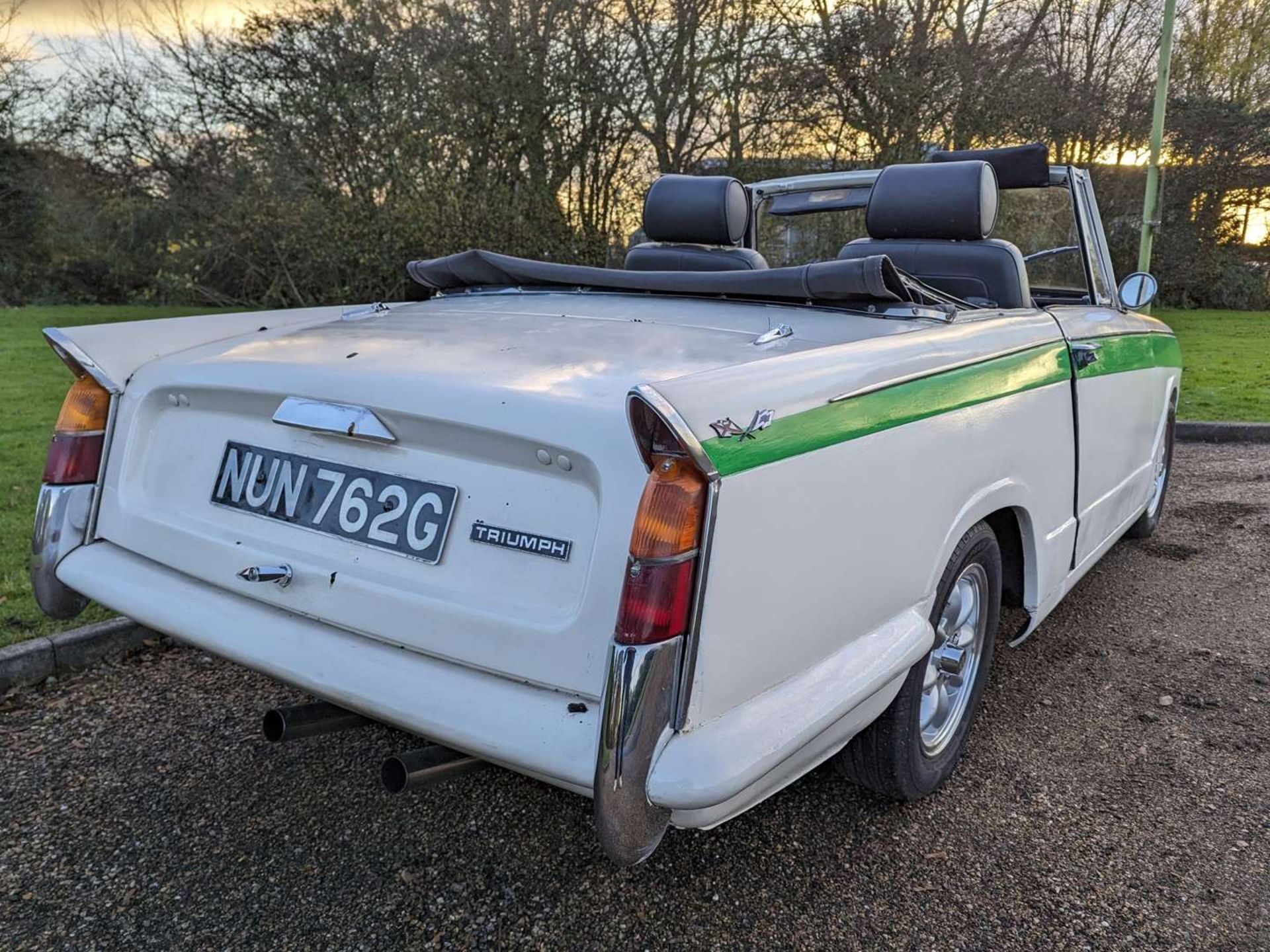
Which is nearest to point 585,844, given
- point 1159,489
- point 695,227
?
point 695,227

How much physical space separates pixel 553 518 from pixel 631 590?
261mm

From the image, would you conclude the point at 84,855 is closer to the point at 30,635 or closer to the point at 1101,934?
the point at 30,635

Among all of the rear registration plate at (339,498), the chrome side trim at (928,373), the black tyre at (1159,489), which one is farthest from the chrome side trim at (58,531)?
the black tyre at (1159,489)

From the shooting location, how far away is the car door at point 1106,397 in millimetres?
3311

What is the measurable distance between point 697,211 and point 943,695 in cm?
201

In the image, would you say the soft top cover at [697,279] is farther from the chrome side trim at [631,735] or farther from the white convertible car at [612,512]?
the chrome side trim at [631,735]

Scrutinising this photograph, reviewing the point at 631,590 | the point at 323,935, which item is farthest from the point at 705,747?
the point at 323,935

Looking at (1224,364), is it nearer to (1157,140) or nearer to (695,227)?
(1157,140)

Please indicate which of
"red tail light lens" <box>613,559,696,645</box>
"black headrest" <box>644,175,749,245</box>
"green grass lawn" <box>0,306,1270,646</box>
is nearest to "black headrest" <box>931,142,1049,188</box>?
"black headrest" <box>644,175,749,245</box>

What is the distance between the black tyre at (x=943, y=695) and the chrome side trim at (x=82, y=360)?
2150mm

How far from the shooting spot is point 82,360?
2.56 m

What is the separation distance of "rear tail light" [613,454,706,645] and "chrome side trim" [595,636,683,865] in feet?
0.11

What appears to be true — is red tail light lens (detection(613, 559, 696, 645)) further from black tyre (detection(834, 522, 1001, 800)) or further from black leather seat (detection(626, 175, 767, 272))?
black leather seat (detection(626, 175, 767, 272))

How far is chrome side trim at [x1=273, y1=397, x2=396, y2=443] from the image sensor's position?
208cm
